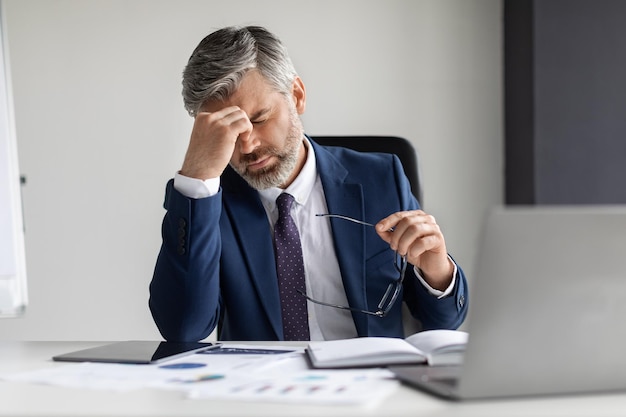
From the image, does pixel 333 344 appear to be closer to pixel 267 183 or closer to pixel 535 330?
pixel 535 330

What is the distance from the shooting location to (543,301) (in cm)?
75

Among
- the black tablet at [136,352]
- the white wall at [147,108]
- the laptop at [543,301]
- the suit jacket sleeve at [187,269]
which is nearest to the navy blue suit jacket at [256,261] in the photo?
the suit jacket sleeve at [187,269]

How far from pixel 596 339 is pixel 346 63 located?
2646 millimetres

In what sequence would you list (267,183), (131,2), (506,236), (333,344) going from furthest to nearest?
1. (131,2)
2. (267,183)
3. (333,344)
4. (506,236)

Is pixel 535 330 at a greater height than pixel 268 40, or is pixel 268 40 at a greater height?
pixel 268 40

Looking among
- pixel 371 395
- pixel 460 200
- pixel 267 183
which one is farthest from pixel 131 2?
pixel 371 395

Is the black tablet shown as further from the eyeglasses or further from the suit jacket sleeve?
the eyeglasses

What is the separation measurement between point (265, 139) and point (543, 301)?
1077mm

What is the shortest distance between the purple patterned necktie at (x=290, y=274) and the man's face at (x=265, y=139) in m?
0.07

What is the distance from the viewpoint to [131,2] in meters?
3.21

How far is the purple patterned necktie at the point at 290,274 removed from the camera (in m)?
1.62

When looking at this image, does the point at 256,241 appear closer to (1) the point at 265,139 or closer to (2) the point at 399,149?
(1) the point at 265,139

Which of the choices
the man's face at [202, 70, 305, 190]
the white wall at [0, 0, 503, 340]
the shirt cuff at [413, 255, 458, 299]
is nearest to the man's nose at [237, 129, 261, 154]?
the man's face at [202, 70, 305, 190]

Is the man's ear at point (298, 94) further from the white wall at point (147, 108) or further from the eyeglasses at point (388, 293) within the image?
the white wall at point (147, 108)
